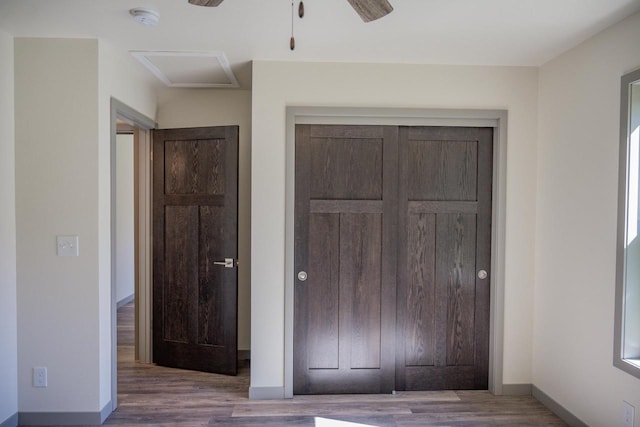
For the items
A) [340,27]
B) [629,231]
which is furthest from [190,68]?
[629,231]

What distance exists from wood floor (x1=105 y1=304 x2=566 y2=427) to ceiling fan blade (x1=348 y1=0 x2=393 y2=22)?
7.85 ft

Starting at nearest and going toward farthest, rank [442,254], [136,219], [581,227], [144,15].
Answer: [144,15] < [581,227] < [442,254] < [136,219]

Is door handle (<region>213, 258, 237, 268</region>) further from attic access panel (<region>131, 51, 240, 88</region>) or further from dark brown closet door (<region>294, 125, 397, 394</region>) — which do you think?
attic access panel (<region>131, 51, 240, 88</region>)

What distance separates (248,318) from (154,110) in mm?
2088

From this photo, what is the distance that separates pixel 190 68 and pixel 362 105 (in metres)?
1.37

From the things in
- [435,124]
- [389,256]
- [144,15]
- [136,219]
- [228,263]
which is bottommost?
[228,263]

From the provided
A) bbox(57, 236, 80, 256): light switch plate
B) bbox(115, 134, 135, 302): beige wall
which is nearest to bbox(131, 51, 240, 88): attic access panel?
bbox(57, 236, 80, 256): light switch plate

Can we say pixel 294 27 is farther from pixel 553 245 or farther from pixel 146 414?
pixel 146 414

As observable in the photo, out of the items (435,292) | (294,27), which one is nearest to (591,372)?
(435,292)

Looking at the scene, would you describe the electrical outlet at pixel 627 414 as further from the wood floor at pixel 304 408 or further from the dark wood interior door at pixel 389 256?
the dark wood interior door at pixel 389 256

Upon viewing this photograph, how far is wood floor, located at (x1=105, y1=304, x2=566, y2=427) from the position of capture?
2557 mm

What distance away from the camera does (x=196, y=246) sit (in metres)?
3.28

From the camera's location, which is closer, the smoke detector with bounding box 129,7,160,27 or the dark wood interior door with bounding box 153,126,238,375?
the smoke detector with bounding box 129,7,160,27

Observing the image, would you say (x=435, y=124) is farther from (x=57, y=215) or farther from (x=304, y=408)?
(x=57, y=215)
